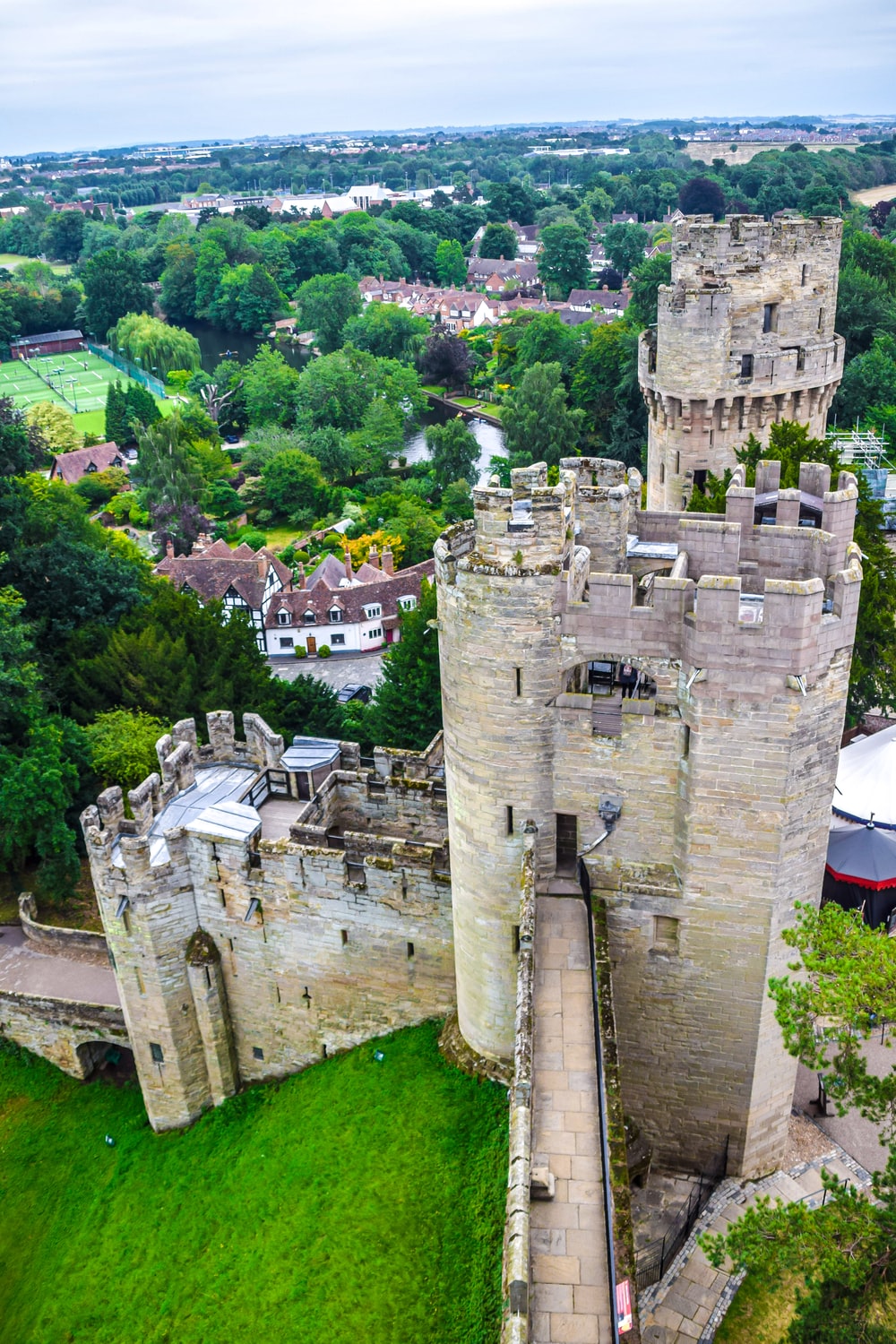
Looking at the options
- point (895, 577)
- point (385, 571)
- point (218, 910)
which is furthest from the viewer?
point (385, 571)

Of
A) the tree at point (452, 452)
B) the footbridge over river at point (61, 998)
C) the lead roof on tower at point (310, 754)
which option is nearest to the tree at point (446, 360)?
the tree at point (452, 452)

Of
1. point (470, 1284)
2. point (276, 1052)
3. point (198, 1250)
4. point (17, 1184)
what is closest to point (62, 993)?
point (17, 1184)

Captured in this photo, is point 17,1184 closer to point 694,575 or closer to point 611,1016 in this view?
point 611,1016

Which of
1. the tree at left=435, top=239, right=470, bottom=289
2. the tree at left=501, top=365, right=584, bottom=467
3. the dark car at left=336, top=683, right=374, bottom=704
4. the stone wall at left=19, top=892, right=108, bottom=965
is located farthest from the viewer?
the tree at left=435, top=239, right=470, bottom=289

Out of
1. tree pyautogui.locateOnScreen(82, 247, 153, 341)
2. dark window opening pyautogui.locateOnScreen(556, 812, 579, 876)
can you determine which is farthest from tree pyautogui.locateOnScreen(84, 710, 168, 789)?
tree pyautogui.locateOnScreen(82, 247, 153, 341)

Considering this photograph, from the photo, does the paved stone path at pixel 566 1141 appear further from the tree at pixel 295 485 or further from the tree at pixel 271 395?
the tree at pixel 271 395

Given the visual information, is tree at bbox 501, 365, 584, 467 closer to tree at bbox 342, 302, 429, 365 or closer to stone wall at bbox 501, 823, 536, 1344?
tree at bbox 342, 302, 429, 365
